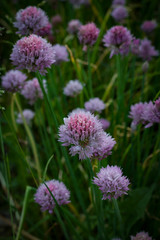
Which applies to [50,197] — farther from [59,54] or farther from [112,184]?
[59,54]

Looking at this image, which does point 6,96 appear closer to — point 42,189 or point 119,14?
point 119,14

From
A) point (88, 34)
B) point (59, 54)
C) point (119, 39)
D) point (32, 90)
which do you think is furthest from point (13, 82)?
point (119, 39)

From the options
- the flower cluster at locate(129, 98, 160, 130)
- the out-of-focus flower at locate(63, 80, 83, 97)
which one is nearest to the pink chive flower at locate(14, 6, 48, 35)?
the out-of-focus flower at locate(63, 80, 83, 97)

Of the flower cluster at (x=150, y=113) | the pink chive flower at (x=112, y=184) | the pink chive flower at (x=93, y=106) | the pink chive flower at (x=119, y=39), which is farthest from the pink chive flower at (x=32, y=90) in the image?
the pink chive flower at (x=112, y=184)

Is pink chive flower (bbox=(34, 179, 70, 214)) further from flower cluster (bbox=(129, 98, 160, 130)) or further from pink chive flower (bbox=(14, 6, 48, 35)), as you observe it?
pink chive flower (bbox=(14, 6, 48, 35))

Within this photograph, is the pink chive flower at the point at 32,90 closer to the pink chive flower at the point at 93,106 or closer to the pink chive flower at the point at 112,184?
the pink chive flower at the point at 93,106
